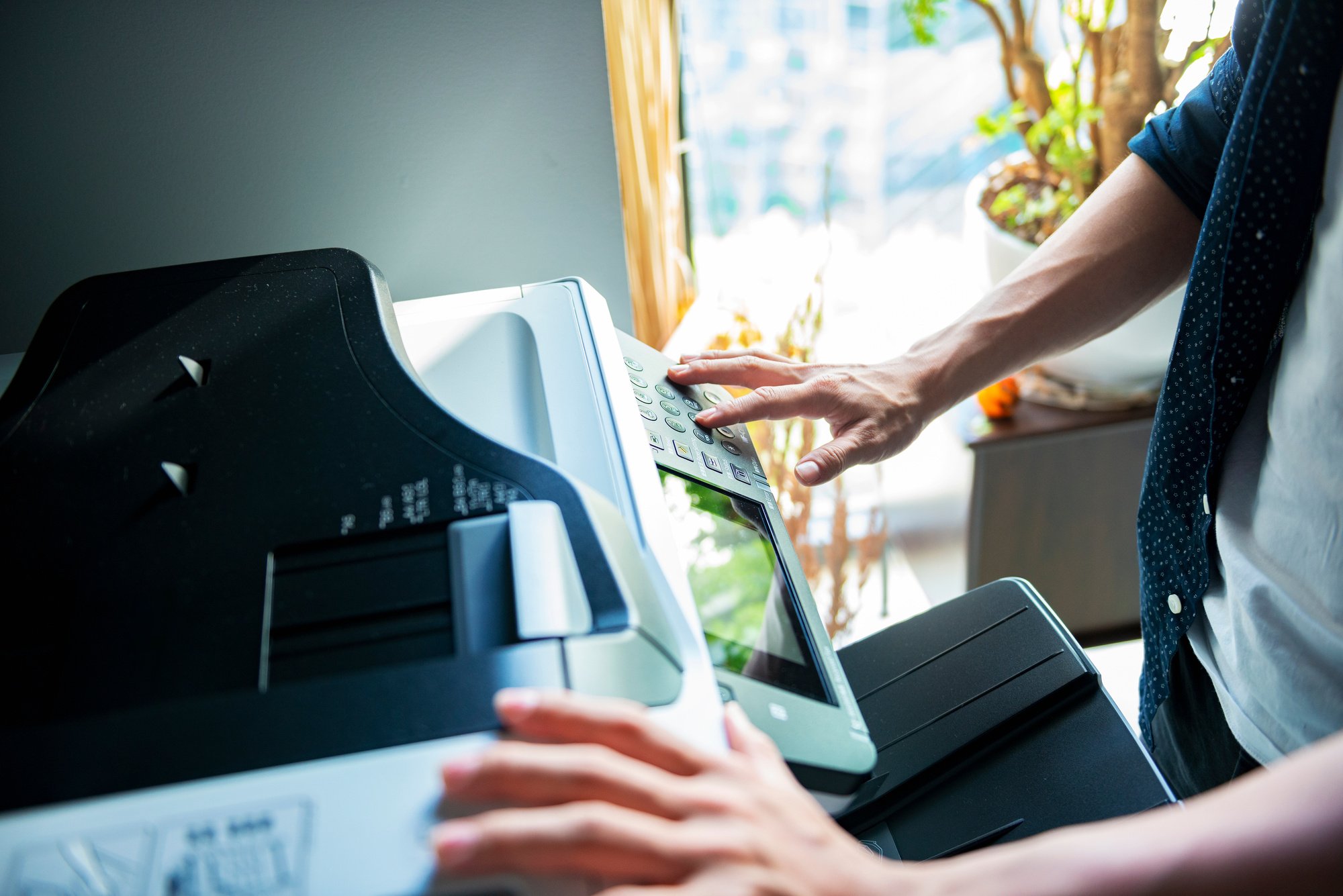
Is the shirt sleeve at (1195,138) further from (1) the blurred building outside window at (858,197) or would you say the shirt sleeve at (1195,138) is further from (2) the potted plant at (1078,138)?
(1) the blurred building outside window at (858,197)

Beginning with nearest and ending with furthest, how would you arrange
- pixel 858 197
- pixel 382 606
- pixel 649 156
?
pixel 382 606, pixel 649 156, pixel 858 197

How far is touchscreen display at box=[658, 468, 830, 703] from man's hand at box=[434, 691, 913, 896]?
0.35 feet

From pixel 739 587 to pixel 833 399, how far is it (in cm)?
24

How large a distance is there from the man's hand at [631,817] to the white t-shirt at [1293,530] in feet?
1.18

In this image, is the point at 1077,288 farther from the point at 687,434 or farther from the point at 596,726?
the point at 596,726

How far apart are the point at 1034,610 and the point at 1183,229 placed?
34 cm

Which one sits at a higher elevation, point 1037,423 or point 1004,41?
point 1004,41

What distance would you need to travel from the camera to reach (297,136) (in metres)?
0.85

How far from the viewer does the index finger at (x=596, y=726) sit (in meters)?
0.36

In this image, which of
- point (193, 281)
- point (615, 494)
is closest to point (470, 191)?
point (193, 281)

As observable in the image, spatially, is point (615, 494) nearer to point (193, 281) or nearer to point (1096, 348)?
point (193, 281)

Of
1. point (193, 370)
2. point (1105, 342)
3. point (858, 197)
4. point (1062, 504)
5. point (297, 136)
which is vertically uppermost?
point (297, 136)

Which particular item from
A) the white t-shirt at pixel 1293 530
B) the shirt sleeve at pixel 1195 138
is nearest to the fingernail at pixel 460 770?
the white t-shirt at pixel 1293 530

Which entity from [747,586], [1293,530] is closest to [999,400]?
[1293,530]
